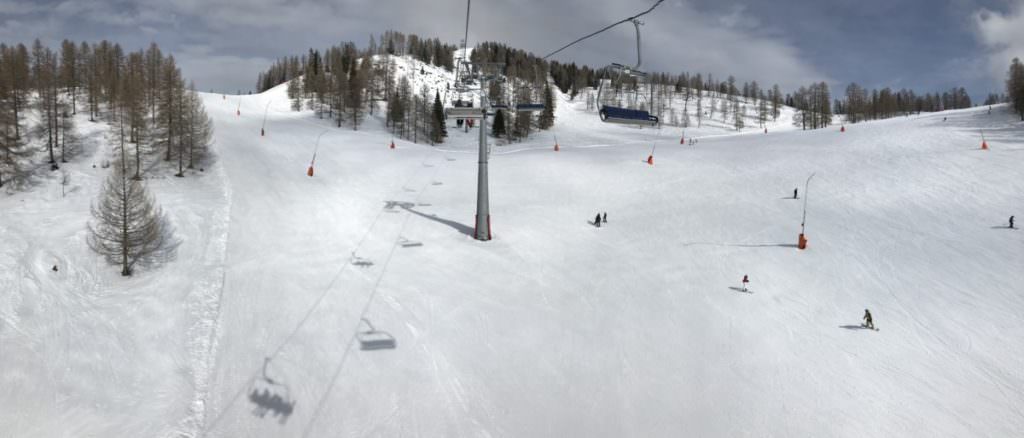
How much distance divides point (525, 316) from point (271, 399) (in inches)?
299

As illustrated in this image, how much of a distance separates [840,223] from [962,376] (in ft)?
46.9

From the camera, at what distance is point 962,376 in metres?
12.4

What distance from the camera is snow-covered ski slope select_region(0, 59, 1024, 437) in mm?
10961

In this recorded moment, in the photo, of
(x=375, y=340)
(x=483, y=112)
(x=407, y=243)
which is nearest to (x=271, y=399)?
(x=375, y=340)

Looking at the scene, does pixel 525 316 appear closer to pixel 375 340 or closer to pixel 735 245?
pixel 375 340

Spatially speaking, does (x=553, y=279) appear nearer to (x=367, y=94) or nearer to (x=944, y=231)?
(x=944, y=231)

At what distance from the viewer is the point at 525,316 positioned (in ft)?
49.4

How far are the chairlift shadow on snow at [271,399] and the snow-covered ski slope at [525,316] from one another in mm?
55

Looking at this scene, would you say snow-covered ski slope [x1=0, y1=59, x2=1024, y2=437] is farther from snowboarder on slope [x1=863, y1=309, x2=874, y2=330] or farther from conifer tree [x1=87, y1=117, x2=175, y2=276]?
conifer tree [x1=87, y1=117, x2=175, y2=276]

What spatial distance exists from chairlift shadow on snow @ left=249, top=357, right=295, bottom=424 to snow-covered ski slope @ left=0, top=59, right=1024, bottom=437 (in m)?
0.05

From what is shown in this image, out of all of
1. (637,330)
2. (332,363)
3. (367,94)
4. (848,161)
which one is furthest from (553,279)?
(367,94)

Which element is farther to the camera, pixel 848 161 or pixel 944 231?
pixel 848 161

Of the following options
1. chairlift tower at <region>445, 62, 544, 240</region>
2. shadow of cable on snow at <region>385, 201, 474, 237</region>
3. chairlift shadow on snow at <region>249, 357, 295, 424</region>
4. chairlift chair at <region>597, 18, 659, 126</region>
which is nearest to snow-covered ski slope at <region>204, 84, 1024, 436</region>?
chairlift shadow on snow at <region>249, 357, 295, 424</region>

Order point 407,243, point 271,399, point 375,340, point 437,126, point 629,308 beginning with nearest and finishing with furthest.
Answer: point 271,399 < point 375,340 < point 629,308 < point 407,243 < point 437,126
